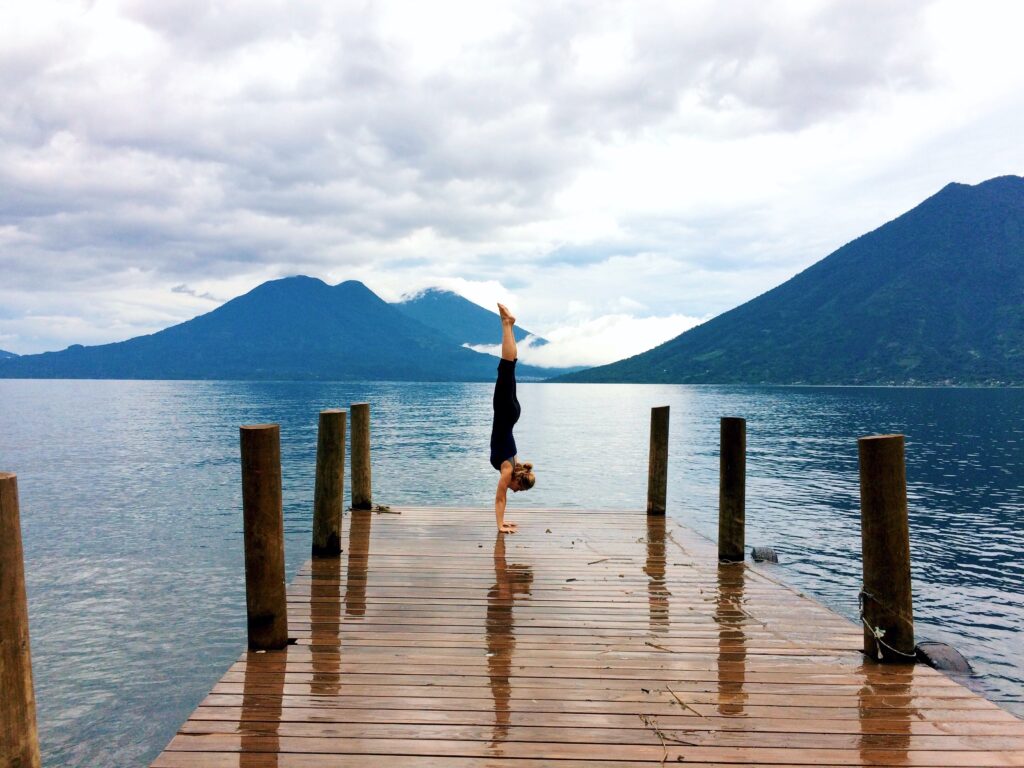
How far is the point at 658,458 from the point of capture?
11.6 metres

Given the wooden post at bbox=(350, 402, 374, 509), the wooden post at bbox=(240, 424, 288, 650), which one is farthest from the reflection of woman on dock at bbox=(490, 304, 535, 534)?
the wooden post at bbox=(240, 424, 288, 650)

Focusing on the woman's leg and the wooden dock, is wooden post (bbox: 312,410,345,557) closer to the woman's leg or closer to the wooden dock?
the wooden dock

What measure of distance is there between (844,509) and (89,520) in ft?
91.2

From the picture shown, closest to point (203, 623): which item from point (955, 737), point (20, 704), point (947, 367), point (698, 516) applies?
point (20, 704)

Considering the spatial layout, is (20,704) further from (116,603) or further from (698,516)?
(698,516)

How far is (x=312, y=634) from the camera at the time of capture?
19.9 ft

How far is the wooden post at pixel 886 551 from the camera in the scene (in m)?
5.57

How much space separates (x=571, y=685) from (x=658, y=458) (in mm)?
6952

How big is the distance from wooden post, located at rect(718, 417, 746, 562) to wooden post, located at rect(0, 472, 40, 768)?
24.2ft

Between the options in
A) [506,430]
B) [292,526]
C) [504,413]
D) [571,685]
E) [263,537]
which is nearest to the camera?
[571,685]

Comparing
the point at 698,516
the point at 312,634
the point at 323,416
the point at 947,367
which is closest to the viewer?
the point at 312,634

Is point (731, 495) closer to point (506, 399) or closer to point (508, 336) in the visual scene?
point (506, 399)

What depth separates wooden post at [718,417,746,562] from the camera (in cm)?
873

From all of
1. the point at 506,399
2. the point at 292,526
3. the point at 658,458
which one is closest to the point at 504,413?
the point at 506,399
